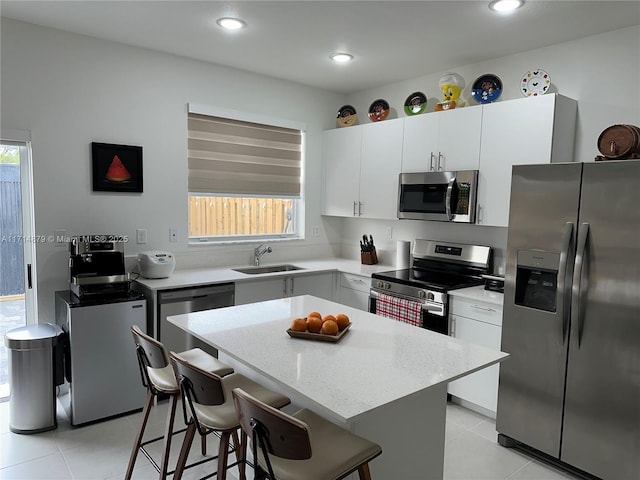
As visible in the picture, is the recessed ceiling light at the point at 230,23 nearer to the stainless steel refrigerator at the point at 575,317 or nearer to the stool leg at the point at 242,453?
the stainless steel refrigerator at the point at 575,317

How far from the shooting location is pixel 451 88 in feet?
12.0

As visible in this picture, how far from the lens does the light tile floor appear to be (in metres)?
2.45

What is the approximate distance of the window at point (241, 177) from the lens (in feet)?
13.0

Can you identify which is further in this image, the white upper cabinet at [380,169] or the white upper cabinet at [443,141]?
the white upper cabinet at [380,169]

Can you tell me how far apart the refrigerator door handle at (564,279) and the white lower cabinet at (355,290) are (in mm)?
1669

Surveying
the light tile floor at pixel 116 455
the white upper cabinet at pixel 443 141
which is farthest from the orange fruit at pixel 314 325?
the white upper cabinet at pixel 443 141

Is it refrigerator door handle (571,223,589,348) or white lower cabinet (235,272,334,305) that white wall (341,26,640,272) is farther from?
Result: white lower cabinet (235,272,334,305)

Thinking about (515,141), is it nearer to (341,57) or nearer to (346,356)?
(341,57)

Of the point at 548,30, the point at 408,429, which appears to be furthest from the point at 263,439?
the point at 548,30

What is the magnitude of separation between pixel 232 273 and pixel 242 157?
1.16 meters

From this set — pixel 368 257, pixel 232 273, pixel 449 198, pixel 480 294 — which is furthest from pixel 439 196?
pixel 232 273

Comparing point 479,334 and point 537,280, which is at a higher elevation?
point 537,280

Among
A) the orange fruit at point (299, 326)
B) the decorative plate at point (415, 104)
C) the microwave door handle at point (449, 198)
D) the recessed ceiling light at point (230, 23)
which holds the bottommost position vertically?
the orange fruit at point (299, 326)

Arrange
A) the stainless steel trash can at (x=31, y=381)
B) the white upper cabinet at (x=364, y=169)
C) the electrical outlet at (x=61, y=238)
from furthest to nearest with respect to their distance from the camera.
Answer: the white upper cabinet at (x=364, y=169) → the electrical outlet at (x=61, y=238) → the stainless steel trash can at (x=31, y=381)
